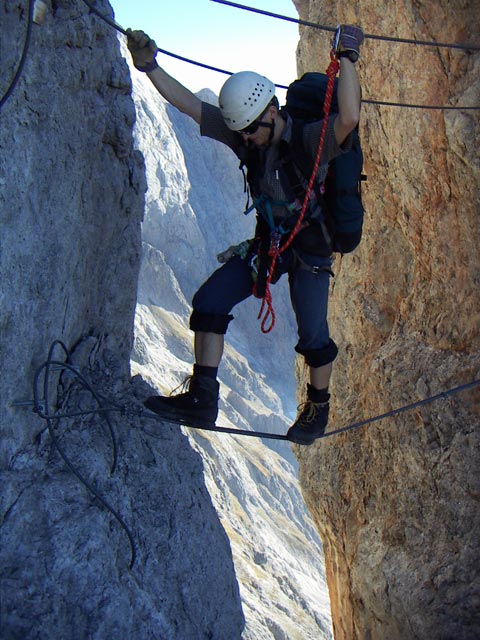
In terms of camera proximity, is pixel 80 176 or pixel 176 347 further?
pixel 176 347

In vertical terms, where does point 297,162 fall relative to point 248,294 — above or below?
above

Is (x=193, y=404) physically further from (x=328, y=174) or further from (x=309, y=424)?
(x=328, y=174)

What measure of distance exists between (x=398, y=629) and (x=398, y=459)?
5.92 ft

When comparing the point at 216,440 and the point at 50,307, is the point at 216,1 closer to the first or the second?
the point at 50,307

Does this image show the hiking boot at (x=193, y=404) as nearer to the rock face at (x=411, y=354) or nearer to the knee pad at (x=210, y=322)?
the knee pad at (x=210, y=322)

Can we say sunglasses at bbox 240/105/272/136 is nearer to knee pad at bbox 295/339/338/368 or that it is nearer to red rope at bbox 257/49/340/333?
red rope at bbox 257/49/340/333

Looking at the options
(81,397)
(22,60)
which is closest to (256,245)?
(81,397)

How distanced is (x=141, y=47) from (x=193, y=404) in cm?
253

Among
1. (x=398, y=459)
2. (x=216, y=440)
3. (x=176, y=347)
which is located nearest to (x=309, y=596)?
(x=216, y=440)

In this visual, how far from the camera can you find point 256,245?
17.7 feet

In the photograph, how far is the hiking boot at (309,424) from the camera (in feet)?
18.6

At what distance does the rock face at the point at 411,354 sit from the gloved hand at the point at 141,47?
3.68m

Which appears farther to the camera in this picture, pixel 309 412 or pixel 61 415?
pixel 309 412

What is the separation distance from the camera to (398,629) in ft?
24.9
